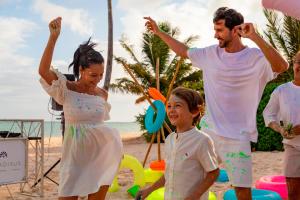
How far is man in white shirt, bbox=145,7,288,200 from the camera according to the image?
3.00 metres

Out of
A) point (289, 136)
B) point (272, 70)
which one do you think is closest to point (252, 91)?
point (272, 70)

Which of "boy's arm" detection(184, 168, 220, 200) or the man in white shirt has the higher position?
the man in white shirt

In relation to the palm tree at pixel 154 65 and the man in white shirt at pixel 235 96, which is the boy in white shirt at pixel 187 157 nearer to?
the man in white shirt at pixel 235 96

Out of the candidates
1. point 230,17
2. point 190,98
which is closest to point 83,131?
point 190,98

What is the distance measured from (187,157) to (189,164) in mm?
43

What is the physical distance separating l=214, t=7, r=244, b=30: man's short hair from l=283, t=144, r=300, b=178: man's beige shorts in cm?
126

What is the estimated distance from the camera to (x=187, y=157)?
2479 millimetres

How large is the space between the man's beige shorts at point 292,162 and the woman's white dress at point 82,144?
4.97 ft

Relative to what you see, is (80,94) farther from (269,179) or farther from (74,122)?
(269,179)

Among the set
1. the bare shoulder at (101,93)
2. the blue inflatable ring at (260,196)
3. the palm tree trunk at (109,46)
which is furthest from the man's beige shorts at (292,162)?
the palm tree trunk at (109,46)

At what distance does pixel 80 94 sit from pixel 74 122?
235 millimetres

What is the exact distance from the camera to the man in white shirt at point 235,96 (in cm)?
300

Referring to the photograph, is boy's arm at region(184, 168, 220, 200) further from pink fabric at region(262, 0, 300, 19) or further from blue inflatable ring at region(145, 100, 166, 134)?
blue inflatable ring at region(145, 100, 166, 134)

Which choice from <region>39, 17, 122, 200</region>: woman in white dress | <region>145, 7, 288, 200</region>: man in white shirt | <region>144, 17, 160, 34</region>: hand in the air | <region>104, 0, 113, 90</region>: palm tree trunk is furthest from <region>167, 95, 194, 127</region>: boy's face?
<region>104, 0, 113, 90</region>: palm tree trunk
